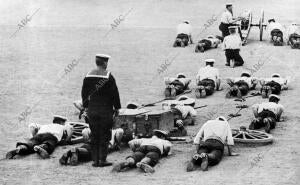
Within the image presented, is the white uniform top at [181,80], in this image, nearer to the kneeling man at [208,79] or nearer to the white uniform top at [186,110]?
the kneeling man at [208,79]

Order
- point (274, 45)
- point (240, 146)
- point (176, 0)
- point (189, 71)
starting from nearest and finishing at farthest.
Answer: point (240, 146), point (189, 71), point (274, 45), point (176, 0)

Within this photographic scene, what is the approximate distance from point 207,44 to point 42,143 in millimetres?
13035

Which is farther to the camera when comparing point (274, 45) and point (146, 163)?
point (274, 45)

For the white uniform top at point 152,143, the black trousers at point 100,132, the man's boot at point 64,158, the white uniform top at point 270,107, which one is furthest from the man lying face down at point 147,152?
the white uniform top at point 270,107

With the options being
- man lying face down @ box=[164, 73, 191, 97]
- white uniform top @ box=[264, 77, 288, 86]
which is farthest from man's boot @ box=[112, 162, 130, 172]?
white uniform top @ box=[264, 77, 288, 86]

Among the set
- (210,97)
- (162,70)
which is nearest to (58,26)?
(162,70)

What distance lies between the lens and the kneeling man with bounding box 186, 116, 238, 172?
11.2m

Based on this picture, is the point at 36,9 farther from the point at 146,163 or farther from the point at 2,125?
the point at 146,163

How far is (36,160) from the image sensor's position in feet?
39.0

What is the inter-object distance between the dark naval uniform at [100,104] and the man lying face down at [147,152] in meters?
0.58

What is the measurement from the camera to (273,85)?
18047mm

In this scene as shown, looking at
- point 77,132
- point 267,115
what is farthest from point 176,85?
point 77,132

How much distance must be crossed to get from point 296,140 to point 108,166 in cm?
405

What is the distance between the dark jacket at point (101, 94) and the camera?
11.2m
